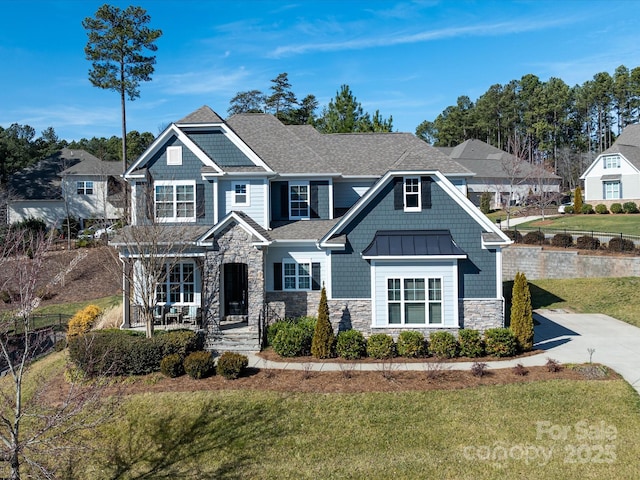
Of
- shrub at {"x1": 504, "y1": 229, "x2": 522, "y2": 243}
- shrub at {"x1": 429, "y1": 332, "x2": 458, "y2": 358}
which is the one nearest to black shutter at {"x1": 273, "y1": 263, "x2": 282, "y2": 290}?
shrub at {"x1": 429, "y1": 332, "x2": 458, "y2": 358}

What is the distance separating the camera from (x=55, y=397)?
47.0 feet

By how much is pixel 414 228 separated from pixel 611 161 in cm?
3919

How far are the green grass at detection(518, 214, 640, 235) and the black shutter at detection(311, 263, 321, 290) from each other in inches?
1000

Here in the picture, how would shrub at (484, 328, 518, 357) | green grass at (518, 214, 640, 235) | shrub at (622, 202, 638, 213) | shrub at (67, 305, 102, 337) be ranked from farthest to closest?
shrub at (622, 202, 638, 213) → green grass at (518, 214, 640, 235) → shrub at (67, 305, 102, 337) → shrub at (484, 328, 518, 357)

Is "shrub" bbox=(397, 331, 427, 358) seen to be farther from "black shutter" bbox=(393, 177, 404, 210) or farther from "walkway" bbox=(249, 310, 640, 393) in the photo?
"black shutter" bbox=(393, 177, 404, 210)

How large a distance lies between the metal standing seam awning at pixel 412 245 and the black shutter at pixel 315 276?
114 inches

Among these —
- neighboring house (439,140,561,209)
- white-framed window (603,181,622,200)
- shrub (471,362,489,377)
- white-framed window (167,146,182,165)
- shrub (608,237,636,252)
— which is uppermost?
neighboring house (439,140,561,209)

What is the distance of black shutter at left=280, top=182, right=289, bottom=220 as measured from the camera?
71.9 ft

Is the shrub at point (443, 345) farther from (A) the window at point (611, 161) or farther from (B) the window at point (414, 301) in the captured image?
(A) the window at point (611, 161)

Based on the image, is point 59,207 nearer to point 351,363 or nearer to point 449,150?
point 351,363

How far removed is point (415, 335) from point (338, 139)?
12869 mm

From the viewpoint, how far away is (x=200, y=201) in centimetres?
2081

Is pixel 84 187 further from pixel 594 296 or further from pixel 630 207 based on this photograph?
pixel 630 207

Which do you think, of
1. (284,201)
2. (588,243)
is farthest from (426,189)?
(588,243)
